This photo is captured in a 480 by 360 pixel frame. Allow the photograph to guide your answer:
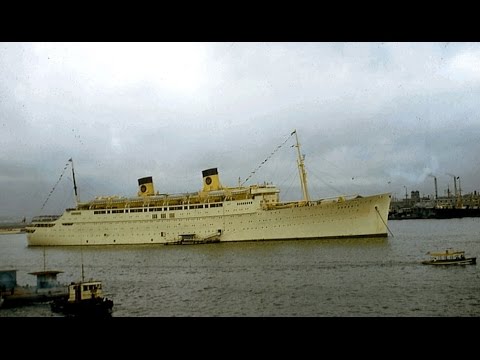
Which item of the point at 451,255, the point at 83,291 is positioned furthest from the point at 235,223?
the point at 83,291

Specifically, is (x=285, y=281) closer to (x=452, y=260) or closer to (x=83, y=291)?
(x=83, y=291)

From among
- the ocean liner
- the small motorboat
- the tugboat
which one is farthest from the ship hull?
the tugboat

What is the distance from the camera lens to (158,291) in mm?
7785

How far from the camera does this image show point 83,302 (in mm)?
6262

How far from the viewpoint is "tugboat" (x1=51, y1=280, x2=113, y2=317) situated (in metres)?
6.20

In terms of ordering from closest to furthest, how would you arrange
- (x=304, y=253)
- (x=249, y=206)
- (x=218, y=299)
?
(x=218, y=299)
(x=304, y=253)
(x=249, y=206)

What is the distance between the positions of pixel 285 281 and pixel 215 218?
8.40 meters

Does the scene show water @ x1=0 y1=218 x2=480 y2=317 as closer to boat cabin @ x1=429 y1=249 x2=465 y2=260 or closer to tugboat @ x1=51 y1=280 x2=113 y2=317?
tugboat @ x1=51 y1=280 x2=113 y2=317

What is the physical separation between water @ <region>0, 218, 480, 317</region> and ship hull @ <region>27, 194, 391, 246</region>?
96 cm

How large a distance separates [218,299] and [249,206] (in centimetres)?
918
